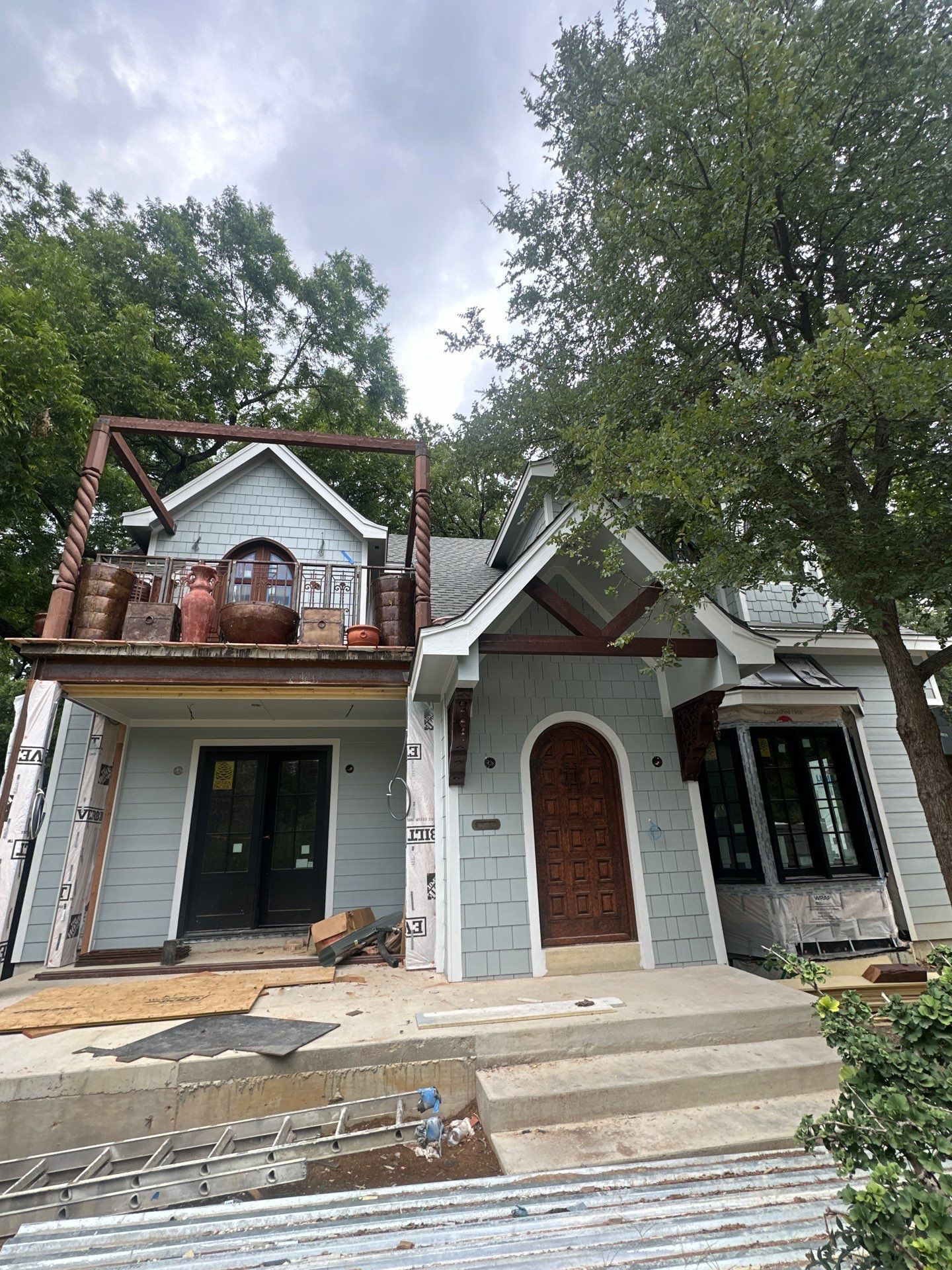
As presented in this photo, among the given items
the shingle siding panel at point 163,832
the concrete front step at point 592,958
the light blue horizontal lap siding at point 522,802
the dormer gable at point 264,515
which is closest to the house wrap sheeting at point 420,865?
the light blue horizontal lap siding at point 522,802

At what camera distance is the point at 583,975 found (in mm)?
4965

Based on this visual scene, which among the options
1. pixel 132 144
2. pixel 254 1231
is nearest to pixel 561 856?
pixel 254 1231

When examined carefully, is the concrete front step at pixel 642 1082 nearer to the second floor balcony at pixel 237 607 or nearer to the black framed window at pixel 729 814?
the black framed window at pixel 729 814

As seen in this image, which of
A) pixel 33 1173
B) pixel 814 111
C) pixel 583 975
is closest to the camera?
pixel 33 1173

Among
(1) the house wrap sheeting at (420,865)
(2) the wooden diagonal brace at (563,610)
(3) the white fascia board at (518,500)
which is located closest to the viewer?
(2) the wooden diagonal brace at (563,610)

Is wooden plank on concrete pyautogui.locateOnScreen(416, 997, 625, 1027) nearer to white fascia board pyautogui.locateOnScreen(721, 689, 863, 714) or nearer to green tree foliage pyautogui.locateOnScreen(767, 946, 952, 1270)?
green tree foliage pyautogui.locateOnScreen(767, 946, 952, 1270)

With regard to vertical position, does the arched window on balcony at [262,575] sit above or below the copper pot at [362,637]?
above

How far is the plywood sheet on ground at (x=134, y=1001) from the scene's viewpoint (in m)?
3.96

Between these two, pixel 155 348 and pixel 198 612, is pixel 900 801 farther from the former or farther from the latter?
pixel 155 348

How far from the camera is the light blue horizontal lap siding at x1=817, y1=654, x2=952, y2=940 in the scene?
6.97 meters

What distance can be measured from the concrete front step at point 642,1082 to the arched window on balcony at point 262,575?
6132 mm

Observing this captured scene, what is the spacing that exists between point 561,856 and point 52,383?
943 centimetres

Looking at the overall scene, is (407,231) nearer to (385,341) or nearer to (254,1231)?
(385,341)

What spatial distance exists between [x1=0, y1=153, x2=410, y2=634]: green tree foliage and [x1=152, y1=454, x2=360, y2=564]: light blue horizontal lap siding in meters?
2.48
